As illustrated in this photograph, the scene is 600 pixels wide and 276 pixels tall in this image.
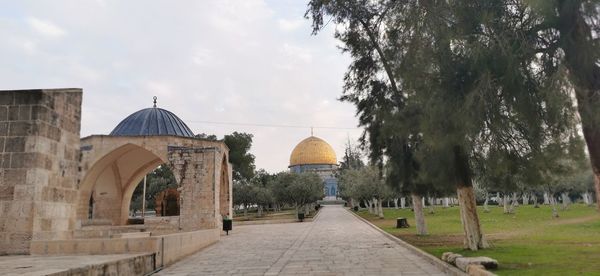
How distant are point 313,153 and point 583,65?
6924cm

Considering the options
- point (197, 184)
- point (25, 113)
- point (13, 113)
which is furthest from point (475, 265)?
point (197, 184)

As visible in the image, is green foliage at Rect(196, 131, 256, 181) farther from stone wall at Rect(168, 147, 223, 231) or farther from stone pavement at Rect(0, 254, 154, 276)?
stone pavement at Rect(0, 254, 154, 276)

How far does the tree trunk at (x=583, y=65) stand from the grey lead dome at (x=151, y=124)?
A: 1999 cm

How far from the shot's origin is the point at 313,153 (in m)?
Result: 75.2

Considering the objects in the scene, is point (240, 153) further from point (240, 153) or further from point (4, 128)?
point (4, 128)

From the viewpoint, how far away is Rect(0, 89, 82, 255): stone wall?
23.4ft

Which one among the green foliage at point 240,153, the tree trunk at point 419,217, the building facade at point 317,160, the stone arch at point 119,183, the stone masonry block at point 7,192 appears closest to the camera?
the stone masonry block at point 7,192

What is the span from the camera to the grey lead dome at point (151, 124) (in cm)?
2345

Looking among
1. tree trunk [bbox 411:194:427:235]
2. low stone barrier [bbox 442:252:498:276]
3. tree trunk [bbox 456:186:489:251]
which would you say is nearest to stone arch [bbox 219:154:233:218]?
tree trunk [bbox 411:194:427:235]

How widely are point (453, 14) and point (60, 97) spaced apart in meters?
6.98

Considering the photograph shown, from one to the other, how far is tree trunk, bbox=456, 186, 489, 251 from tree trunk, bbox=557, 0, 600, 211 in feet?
15.1

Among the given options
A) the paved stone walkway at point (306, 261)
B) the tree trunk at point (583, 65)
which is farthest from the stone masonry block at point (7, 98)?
the tree trunk at point (583, 65)

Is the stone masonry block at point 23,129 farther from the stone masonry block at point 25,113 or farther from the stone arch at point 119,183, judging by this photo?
the stone arch at point 119,183

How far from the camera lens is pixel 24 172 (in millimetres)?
7160
